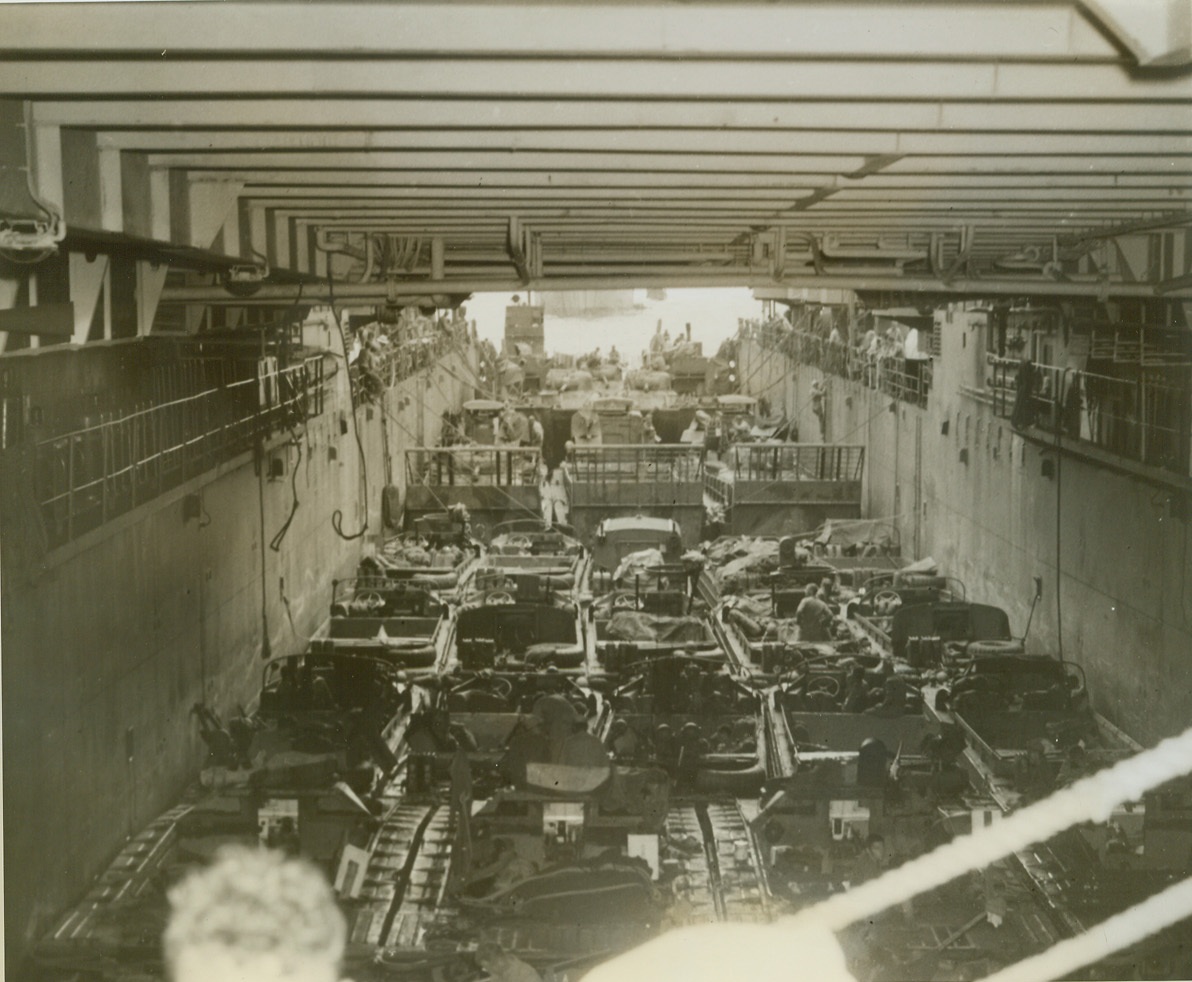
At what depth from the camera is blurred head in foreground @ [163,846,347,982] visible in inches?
298

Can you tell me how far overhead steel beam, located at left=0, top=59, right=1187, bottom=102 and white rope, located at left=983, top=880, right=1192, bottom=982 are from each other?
17.7ft

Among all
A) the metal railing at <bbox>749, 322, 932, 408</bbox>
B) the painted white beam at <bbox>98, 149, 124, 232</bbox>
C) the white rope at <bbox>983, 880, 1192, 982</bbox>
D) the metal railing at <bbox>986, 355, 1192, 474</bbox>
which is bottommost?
the white rope at <bbox>983, 880, 1192, 982</bbox>

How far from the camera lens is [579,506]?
1809 cm

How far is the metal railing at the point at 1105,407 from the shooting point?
10234mm

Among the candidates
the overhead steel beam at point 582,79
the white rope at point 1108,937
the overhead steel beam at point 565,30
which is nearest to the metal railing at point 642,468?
the white rope at point 1108,937

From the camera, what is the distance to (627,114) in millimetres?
4625

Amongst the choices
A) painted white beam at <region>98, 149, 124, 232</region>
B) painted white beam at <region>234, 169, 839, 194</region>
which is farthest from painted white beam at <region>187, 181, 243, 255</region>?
painted white beam at <region>98, 149, 124, 232</region>

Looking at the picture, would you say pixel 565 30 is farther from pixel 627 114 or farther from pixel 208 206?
pixel 208 206

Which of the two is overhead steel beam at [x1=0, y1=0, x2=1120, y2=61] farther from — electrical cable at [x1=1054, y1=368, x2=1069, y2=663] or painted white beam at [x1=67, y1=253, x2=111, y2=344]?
electrical cable at [x1=1054, y1=368, x2=1069, y2=663]

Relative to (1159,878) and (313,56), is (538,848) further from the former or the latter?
(313,56)

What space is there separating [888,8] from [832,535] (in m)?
13.1

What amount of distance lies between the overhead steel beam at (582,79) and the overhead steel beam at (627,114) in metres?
0.09

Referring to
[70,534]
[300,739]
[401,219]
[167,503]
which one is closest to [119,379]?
[167,503]

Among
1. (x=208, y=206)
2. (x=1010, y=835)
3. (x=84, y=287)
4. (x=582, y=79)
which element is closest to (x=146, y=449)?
(x=84, y=287)
